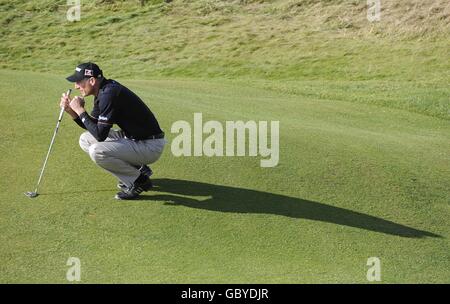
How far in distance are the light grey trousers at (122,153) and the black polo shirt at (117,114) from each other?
5.8 inches

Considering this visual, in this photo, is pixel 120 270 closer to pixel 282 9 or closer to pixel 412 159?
pixel 412 159

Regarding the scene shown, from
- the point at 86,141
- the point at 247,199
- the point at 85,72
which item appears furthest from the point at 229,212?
the point at 85,72

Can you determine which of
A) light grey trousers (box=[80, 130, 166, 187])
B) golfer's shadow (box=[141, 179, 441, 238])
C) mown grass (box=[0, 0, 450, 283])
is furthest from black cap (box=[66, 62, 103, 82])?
golfer's shadow (box=[141, 179, 441, 238])

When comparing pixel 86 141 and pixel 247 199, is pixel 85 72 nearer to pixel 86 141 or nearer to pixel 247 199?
pixel 86 141

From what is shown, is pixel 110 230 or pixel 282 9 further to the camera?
pixel 282 9

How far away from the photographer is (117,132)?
31.7ft

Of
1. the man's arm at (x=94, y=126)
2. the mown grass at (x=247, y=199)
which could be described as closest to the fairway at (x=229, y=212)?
the mown grass at (x=247, y=199)

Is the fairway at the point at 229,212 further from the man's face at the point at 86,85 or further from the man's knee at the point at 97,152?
the man's face at the point at 86,85

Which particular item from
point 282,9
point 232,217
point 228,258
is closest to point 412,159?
point 232,217

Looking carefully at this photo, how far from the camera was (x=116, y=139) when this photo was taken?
931 cm

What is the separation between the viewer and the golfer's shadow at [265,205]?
9180 millimetres

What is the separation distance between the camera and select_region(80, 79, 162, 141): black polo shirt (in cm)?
888

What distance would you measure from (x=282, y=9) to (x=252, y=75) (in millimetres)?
11899
